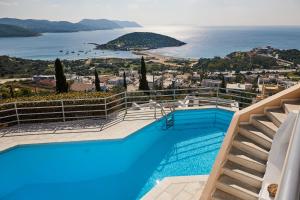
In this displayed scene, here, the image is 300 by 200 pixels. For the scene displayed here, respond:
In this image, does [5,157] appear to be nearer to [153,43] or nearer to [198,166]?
[198,166]

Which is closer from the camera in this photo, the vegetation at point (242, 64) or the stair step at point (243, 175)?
the stair step at point (243, 175)

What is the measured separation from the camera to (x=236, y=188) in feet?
15.0

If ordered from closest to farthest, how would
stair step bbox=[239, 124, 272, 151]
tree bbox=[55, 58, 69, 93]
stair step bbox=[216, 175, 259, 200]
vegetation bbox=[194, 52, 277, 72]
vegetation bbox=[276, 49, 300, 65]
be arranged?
stair step bbox=[216, 175, 259, 200] < stair step bbox=[239, 124, 272, 151] < tree bbox=[55, 58, 69, 93] < vegetation bbox=[276, 49, 300, 65] < vegetation bbox=[194, 52, 277, 72]

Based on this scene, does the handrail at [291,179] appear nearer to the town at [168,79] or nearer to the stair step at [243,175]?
the stair step at [243,175]

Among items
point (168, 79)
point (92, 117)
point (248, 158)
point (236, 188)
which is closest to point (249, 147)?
point (248, 158)

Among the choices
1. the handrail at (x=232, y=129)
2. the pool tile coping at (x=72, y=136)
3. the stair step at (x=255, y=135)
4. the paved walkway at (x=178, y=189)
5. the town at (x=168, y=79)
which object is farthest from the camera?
the town at (x=168, y=79)

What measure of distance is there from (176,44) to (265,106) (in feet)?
526

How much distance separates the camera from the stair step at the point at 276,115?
16.6 feet

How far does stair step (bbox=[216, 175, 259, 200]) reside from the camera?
14.6 feet

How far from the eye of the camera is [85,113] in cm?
875

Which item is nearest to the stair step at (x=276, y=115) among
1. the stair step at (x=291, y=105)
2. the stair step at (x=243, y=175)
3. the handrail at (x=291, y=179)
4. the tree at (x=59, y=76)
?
the stair step at (x=291, y=105)

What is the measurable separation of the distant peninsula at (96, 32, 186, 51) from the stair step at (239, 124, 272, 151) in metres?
149

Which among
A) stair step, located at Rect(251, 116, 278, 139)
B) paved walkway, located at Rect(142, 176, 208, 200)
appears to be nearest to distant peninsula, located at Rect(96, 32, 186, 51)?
stair step, located at Rect(251, 116, 278, 139)

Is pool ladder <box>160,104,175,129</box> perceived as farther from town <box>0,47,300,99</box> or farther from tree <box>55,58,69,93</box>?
tree <box>55,58,69,93</box>
